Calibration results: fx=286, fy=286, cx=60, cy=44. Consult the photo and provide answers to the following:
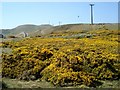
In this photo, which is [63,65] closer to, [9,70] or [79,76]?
[79,76]

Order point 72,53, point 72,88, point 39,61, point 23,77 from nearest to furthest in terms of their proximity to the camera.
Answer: point 72,88
point 23,77
point 39,61
point 72,53

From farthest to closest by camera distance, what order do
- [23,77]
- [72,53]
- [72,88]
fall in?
[72,53], [23,77], [72,88]

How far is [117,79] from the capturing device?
17188 mm

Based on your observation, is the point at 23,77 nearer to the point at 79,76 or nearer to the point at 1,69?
the point at 1,69

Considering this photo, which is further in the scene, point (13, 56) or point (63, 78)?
point (13, 56)

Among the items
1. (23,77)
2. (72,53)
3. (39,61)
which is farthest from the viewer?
(72,53)

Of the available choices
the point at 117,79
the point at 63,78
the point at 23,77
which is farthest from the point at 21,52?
the point at 117,79

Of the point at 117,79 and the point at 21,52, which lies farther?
the point at 21,52

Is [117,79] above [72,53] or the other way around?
the other way around

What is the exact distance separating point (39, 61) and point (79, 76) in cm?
348

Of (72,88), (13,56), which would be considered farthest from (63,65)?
(13,56)

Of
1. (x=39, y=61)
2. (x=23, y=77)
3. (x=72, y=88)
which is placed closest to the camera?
(x=72, y=88)

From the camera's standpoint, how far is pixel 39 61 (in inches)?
737

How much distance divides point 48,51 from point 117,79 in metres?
5.49
